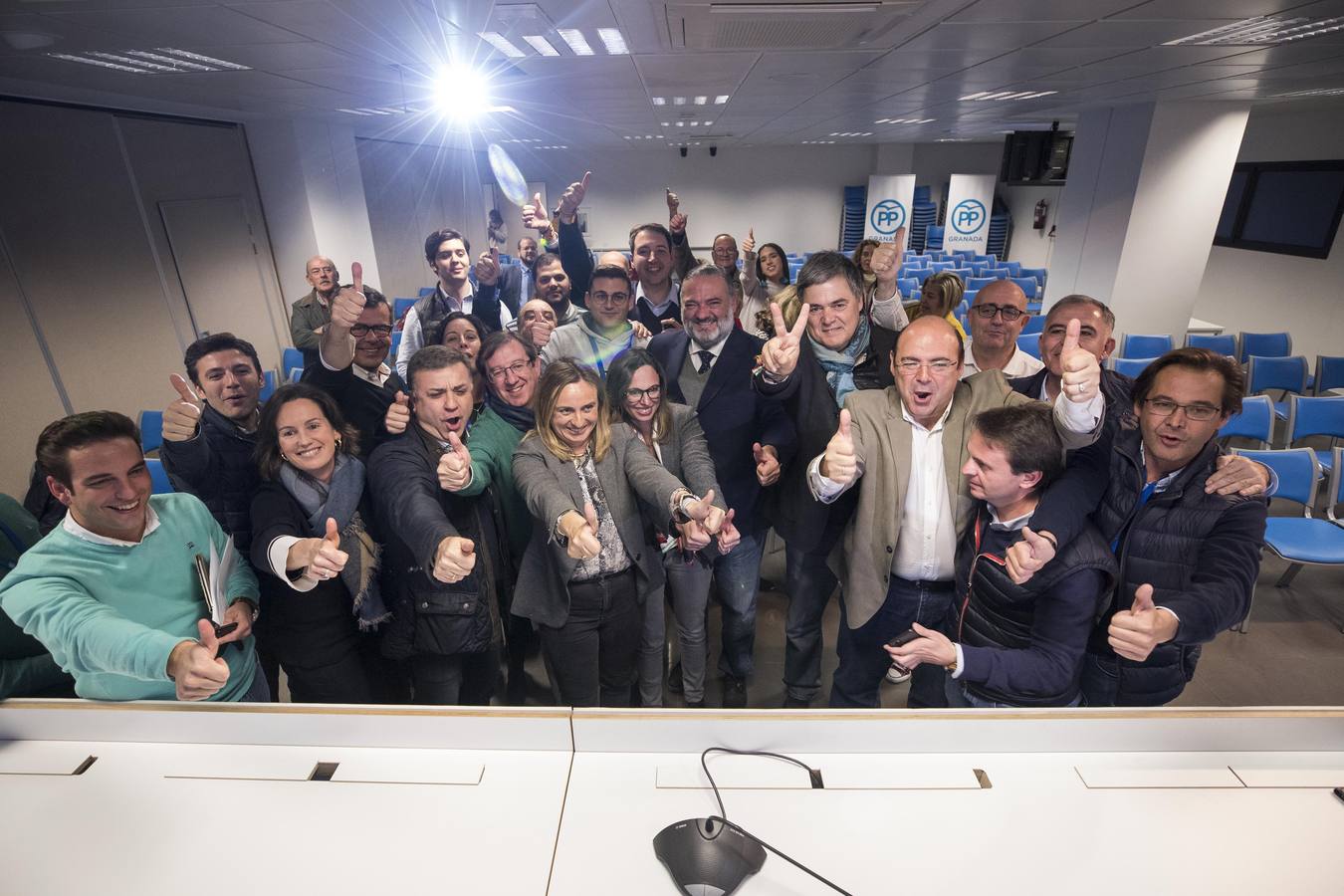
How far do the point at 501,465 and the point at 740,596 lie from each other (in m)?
1.05

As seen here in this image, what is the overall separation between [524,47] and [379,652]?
263 centimetres

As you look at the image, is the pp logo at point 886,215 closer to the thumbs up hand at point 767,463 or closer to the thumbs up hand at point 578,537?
the thumbs up hand at point 767,463

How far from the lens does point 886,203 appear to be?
9.42 metres

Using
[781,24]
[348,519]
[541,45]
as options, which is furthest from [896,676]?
[541,45]

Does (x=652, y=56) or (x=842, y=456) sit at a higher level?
(x=652, y=56)

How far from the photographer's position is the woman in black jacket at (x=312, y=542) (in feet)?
5.12

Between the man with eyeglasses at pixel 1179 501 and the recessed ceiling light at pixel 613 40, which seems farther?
the recessed ceiling light at pixel 613 40

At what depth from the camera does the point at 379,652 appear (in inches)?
73.7

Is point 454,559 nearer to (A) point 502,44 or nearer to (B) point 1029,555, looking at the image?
(B) point 1029,555

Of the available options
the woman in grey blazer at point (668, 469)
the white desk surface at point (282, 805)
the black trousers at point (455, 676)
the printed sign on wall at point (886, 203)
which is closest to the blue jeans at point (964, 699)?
the woman in grey blazer at point (668, 469)

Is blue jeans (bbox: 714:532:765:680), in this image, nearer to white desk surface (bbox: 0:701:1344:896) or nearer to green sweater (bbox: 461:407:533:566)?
green sweater (bbox: 461:407:533:566)

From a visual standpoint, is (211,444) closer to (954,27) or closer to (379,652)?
(379,652)

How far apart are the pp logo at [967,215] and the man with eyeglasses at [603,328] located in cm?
1160

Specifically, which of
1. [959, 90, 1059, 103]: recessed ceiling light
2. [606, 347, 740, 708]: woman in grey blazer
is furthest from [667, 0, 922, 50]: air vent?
[959, 90, 1059, 103]: recessed ceiling light
